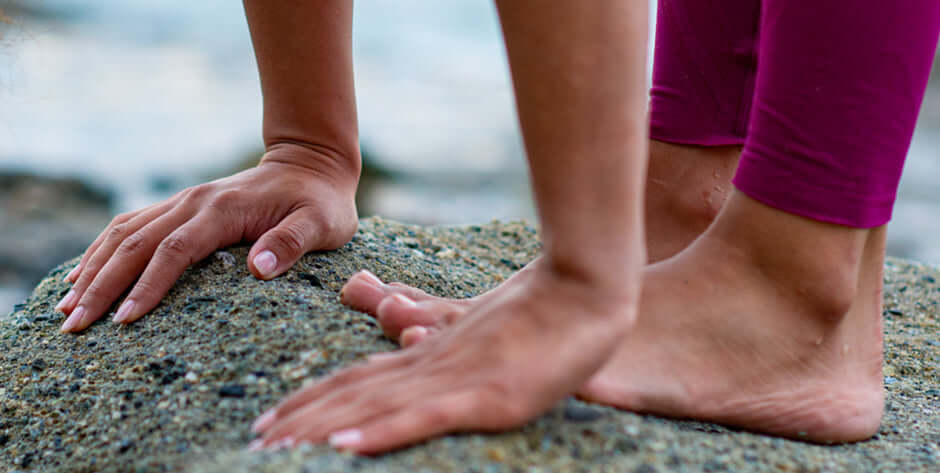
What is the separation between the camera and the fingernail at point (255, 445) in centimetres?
91

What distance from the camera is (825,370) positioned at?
1.27m

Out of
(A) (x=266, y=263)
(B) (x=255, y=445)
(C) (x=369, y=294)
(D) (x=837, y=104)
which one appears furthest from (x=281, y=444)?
(D) (x=837, y=104)

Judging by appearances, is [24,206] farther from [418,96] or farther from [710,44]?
[418,96]

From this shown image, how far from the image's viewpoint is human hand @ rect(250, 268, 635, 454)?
86 centimetres

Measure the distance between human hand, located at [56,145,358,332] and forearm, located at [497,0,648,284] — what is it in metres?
0.87

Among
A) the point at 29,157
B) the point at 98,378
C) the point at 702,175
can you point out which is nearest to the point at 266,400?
the point at 98,378

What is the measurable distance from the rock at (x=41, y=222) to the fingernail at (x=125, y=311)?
2725 millimetres

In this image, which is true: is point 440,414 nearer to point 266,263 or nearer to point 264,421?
point 264,421

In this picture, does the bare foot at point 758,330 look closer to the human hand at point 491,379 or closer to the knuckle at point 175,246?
the human hand at point 491,379

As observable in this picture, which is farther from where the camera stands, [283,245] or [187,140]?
[187,140]

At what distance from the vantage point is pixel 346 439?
86 cm

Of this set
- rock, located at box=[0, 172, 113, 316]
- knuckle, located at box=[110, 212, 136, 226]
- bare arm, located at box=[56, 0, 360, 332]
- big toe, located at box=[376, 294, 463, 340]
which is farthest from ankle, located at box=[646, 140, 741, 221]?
rock, located at box=[0, 172, 113, 316]

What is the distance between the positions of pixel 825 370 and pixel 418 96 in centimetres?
895

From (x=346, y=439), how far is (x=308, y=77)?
3.62 ft
